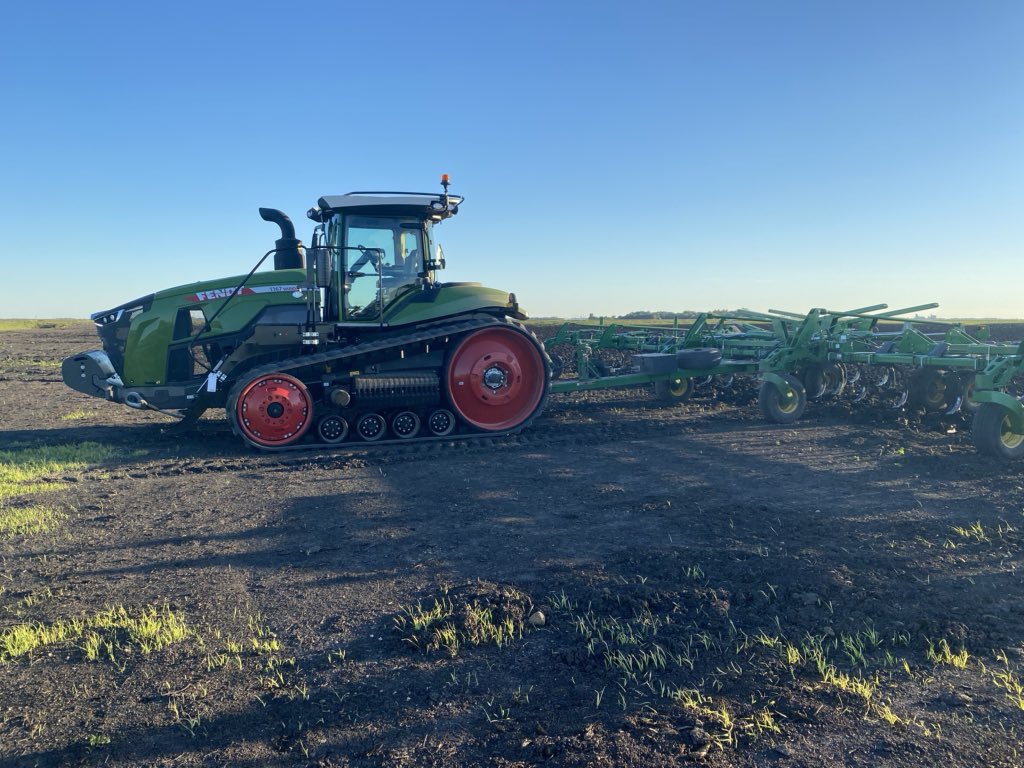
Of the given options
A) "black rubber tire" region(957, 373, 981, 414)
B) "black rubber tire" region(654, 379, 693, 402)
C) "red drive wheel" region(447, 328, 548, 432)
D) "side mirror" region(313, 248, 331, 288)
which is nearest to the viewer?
"side mirror" region(313, 248, 331, 288)

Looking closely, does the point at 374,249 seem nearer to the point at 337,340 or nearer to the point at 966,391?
the point at 337,340

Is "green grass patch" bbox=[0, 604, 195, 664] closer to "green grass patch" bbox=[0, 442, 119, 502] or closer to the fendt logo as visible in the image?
"green grass patch" bbox=[0, 442, 119, 502]

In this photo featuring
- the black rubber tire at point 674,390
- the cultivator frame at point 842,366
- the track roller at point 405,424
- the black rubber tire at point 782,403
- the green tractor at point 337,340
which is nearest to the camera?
the cultivator frame at point 842,366

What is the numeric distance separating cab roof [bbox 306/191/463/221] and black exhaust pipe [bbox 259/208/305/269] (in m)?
0.59

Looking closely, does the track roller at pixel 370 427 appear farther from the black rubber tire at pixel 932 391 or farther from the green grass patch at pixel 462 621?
the black rubber tire at pixel 932 391

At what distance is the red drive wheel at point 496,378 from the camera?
10094 millimetres

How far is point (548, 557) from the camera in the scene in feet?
17.1

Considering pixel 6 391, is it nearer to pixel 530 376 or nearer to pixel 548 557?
pixel 530 376

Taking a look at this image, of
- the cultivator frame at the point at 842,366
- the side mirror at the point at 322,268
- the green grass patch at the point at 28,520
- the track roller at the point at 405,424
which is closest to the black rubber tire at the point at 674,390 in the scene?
the cultivator frame at the point at 842,366

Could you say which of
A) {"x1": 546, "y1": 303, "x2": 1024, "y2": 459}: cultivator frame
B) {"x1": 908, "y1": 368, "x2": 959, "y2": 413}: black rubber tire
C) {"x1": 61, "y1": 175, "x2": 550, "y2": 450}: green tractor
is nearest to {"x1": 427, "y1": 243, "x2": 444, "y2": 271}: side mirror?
{"x1": 61, "y1": 175, "x2": 550, "y2": 450}: green tractor

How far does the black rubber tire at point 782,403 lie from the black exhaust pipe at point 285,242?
7207 mm

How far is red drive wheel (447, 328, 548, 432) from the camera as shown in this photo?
10094 millimetres

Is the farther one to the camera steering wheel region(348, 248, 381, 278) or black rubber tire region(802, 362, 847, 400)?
black rubber tire region(802, 362, 847, 400)

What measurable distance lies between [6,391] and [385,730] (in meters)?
17.3
